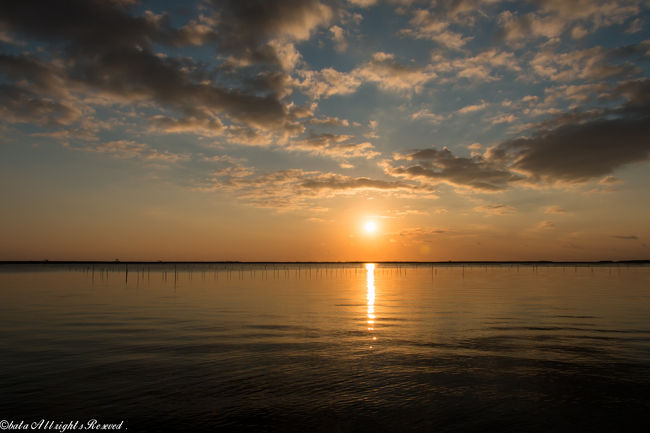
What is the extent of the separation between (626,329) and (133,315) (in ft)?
138

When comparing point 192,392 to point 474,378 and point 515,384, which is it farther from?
point 515,384

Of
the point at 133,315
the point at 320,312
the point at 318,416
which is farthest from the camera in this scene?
the point at 320,312

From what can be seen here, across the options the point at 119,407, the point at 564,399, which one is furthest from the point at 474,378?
the point at 119,407

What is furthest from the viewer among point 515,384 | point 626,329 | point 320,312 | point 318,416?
point 320,312

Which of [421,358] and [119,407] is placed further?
[421,358]

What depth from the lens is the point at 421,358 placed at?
22.3 metres

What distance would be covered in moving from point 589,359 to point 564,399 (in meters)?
7.79

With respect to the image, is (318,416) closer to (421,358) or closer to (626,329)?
(421,358)

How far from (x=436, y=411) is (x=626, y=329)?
25.3 meters

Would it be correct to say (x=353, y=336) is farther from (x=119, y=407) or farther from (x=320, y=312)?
(x=119, y=407)

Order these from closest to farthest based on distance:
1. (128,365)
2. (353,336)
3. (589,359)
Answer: (128,365) < (589,359) < (353,336)

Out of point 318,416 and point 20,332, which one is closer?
point 318,416

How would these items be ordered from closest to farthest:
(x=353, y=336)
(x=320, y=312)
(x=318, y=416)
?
(x=318, y=416)
(x=353, y=336)
(x=320, y=312)

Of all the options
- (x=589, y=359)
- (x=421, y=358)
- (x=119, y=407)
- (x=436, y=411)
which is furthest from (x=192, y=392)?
(x=589, y=359)
